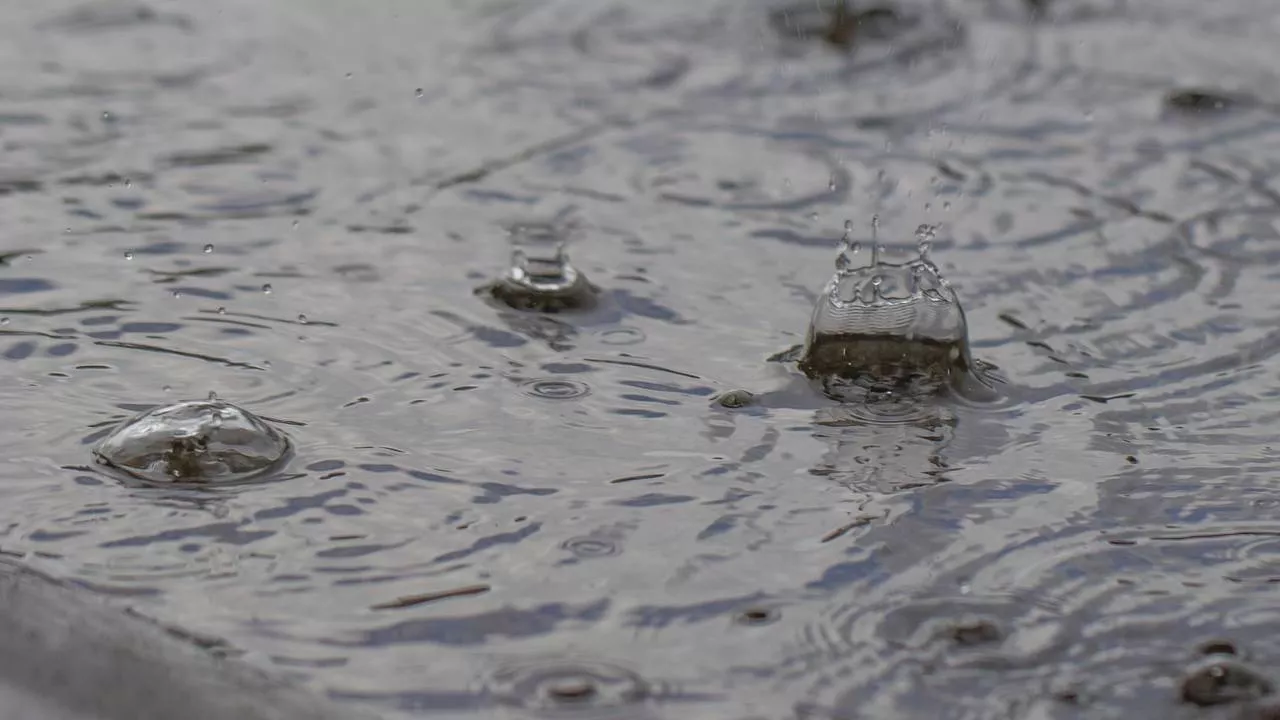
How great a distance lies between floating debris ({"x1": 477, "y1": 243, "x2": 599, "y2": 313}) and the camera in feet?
9.61

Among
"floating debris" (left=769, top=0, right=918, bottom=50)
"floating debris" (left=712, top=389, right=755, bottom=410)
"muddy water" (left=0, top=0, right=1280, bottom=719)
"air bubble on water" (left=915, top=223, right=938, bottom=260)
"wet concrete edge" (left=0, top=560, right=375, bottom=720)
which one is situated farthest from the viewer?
"floating debris" (left=769, top=0, right=918, bottom=50)

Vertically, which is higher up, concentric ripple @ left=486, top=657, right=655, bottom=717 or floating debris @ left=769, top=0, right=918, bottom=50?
floating debris @ left=769, top=0, right=918, bottom=50

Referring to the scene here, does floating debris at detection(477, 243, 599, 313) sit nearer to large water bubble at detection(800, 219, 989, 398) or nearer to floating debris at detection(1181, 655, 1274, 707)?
large water bubble at detection(800, 219, 989, 398)

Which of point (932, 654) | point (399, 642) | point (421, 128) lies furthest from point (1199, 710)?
point (421, 128)

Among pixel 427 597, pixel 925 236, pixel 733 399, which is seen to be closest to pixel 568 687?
pixel 427 597

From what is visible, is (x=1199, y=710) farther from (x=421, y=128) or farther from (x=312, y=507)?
(x=421, y=128)

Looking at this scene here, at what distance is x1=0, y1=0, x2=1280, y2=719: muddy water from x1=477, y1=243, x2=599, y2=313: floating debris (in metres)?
0.05

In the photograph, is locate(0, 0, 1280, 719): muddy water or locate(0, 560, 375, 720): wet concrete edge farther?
locate(0, 0, 1280, 719): muddy water

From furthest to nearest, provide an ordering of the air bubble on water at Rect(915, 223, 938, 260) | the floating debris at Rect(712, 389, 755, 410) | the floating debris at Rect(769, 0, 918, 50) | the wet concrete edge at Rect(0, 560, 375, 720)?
the floating debris at Rect(769, 0, 918, 50), the air bubble on water at Rect(915, 223, 938, 260), the floating debris at Rect(712, 389, 755, 410), the wet concrete edge at Rect(0, 560, 375, 720)

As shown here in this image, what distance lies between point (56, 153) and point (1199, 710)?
8.92 ft

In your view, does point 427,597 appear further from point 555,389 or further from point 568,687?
point 555,389

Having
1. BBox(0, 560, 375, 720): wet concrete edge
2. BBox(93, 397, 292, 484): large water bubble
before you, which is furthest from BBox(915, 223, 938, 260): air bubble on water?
BBox(0, 560, 375, 720): wet concrete edge

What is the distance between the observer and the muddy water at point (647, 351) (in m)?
1.83

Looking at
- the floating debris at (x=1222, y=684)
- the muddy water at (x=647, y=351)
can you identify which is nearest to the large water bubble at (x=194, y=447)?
the muddy water at (x=647, y=351)
